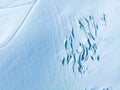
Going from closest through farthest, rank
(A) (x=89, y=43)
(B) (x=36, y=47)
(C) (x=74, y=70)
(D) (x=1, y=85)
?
(D) (x=1, y=85) → (B) (x=36, y=47) → (C) (x=74, y=70) → (A) (x=89, y=43)

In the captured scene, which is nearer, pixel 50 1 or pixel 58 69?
pixel 58 69

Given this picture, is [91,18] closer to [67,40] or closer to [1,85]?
[67,40]

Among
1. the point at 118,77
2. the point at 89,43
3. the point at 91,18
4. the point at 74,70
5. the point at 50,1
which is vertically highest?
the point at 50,1

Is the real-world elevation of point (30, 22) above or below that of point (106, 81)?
above

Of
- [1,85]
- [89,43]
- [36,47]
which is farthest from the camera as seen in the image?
[89,43]

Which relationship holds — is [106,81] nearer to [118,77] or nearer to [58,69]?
[118,77]

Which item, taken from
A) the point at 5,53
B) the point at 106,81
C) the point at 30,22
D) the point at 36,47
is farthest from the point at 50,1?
the point at 106,81
